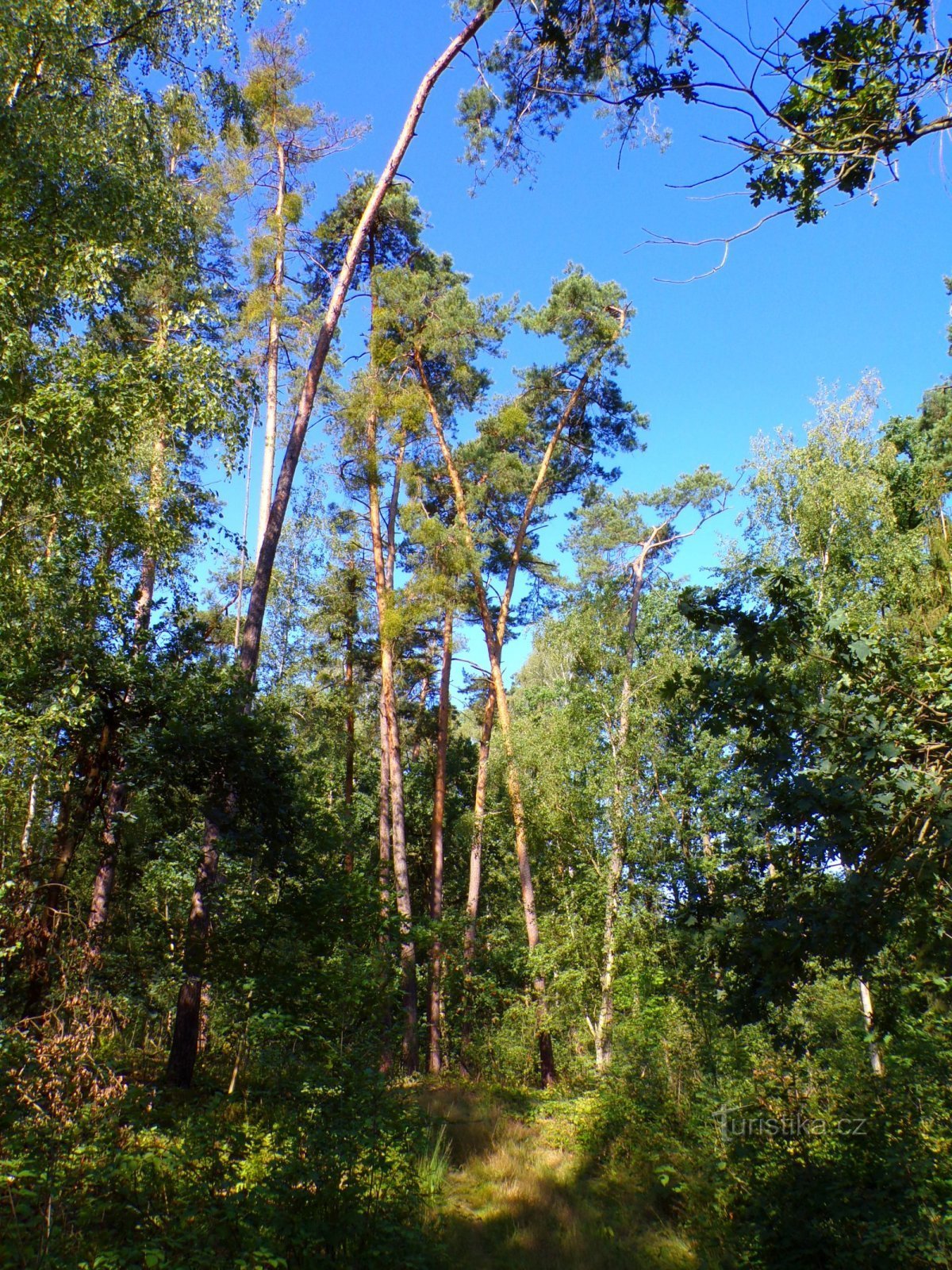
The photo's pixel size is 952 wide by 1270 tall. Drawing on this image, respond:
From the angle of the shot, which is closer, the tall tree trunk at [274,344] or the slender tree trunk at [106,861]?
the slender tree trunk at [106,861]

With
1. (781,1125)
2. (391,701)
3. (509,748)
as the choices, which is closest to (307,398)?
(391,701)

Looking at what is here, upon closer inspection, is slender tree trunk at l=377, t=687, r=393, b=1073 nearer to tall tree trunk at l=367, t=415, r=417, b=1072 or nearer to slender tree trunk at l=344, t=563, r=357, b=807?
tall tree trunk at l=367, t=415, r=417, b=1072

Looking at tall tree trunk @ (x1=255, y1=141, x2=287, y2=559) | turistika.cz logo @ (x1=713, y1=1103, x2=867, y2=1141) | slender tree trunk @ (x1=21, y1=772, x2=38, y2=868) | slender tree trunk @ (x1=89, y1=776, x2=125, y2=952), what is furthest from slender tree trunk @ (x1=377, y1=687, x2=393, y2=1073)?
tall tree trunk @ (x1=255, y1=141, x2=287, y2=559)

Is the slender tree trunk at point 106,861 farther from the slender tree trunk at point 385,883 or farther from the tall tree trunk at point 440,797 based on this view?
the tall tree trunk at point 440,797

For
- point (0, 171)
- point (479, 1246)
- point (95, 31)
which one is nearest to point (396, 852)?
point (479, 1246)

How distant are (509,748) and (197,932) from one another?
7957 millimetres

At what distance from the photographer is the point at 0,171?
6312mm

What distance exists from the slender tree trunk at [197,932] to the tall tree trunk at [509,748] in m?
6.57

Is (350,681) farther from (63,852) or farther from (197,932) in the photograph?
(63,852)

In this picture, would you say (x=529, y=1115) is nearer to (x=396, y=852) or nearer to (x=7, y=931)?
(x=396, y=852)

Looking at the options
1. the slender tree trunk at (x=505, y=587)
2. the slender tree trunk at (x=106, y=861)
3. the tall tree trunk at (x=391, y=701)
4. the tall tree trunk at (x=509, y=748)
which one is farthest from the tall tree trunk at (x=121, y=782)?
the slender tree trunk at (x=505, y=587)

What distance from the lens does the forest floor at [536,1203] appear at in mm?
6211

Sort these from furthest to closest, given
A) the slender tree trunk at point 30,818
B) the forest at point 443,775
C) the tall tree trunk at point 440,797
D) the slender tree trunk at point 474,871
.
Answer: the tall tree trunk at point 440,797 → the slender tree trunk at point 474,871 → the slender tree trunk at point 30,818 → the forest at point 443,775

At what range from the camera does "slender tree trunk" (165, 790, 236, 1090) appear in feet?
24.5
